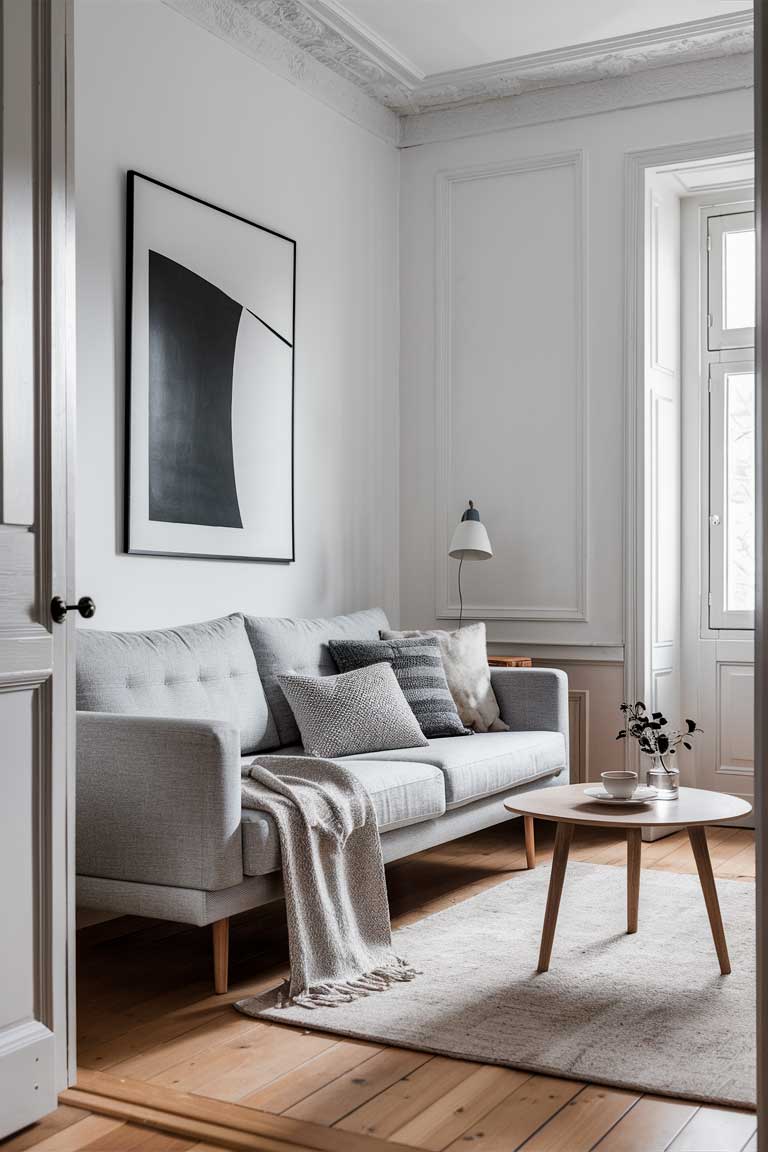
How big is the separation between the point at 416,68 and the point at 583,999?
154 inches

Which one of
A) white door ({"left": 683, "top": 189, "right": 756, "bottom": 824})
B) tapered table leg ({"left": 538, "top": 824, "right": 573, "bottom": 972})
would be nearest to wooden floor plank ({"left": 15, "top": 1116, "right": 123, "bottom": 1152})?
tapered table leg ({"left": 538, "top": 824, "right": 573, "bottom": 972})

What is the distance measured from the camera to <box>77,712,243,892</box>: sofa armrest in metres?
2.94

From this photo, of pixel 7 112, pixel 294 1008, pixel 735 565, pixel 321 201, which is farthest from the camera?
pixel 735 565

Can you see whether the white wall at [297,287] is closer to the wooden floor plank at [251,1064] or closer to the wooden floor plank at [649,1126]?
the wooden floor plank at [251,1064]

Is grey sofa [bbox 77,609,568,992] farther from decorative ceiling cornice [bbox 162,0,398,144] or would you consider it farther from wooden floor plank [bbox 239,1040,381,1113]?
decorative ceiling cornice [bbox 162,0,398,144]

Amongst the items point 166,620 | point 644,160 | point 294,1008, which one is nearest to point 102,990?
point 294,1008

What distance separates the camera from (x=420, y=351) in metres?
5.74

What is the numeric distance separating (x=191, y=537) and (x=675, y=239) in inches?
Answer: 108

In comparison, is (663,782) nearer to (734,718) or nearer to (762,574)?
(762,574)

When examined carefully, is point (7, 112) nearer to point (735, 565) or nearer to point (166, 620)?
point (166, 620)

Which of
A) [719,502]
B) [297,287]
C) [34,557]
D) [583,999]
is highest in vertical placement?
[297,287]

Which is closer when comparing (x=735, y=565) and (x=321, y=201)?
(x=321, y=201)

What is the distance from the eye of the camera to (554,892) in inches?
128

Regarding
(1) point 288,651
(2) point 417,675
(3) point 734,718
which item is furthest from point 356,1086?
(3) point 734,718
